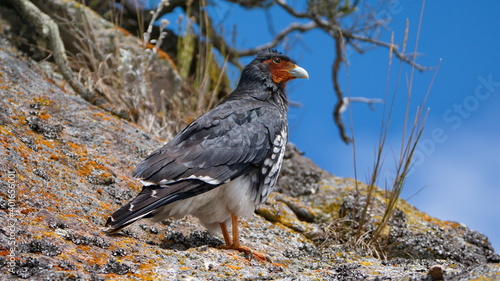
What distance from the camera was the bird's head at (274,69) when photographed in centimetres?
439

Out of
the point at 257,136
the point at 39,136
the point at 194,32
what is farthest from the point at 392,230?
the point at 194,32

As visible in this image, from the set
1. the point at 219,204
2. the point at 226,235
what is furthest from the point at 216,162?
the point at 226,235

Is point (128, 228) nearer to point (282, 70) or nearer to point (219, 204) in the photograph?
point (219, 204)

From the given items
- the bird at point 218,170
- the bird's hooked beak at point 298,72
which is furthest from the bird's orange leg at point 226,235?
the bird's hooked beak at point 298,72

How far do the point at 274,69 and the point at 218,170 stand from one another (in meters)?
1.29

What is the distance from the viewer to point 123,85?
6387mm

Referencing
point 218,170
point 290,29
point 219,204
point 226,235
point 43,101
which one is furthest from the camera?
point 290,29

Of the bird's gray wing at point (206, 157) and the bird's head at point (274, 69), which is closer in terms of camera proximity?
the bird's gray wing at point (206, 157)

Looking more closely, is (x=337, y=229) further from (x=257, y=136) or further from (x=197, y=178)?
(x=197, y=178)

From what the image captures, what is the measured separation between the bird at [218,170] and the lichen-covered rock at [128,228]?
21 centimetres

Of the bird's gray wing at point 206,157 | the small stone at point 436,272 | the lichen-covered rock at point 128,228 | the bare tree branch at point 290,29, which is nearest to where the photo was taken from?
the small stone at point 436,272

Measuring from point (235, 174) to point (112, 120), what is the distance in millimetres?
1942

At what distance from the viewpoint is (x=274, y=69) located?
4426 millimetres

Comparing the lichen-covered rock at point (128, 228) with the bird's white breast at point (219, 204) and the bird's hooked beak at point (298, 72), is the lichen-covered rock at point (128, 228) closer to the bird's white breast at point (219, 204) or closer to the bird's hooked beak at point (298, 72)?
the bird's white breast at point (219, 204)
